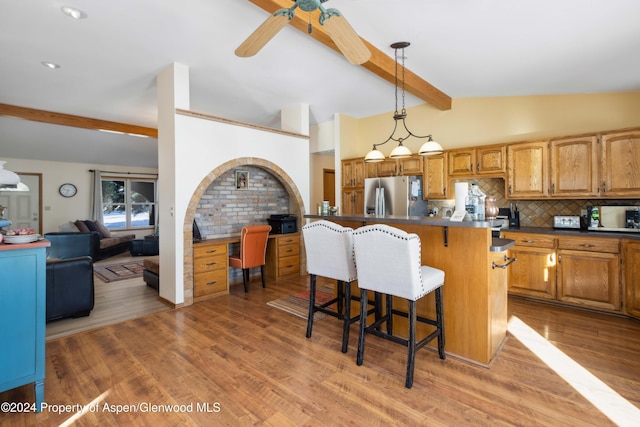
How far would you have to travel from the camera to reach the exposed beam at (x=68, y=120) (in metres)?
5.19

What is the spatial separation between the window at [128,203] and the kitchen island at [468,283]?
29.0 ft

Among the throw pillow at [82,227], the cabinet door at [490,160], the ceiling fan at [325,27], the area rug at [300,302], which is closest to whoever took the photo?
the ceiling fan at [325,27]

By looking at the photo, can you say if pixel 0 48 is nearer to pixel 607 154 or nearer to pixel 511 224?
pixel 511 224

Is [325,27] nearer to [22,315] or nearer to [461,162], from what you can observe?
[22,315]

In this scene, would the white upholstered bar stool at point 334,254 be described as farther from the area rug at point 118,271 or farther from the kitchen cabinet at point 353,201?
the area rug at point 118,271

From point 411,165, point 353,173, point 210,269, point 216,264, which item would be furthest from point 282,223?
point 411,165

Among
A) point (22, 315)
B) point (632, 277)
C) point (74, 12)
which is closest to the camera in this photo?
point (22, 315)

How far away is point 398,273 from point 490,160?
3063 millimetres

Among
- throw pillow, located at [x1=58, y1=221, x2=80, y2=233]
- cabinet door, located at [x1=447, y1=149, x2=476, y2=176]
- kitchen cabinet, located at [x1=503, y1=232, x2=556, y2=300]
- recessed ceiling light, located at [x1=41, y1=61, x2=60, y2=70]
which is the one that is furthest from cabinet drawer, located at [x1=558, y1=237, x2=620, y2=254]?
throw pillow, located at [x1=58, y1=221, x2=80, y2=233]

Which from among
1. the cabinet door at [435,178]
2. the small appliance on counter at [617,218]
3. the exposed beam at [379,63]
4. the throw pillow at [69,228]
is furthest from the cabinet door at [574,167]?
the throw pillow at [69,228]

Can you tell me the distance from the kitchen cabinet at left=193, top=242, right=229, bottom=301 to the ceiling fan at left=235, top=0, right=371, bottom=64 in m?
2.67

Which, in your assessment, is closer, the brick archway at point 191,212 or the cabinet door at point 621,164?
the cabinet door at point 621,164

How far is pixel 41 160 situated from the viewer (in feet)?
25.5

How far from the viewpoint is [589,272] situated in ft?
11.5
